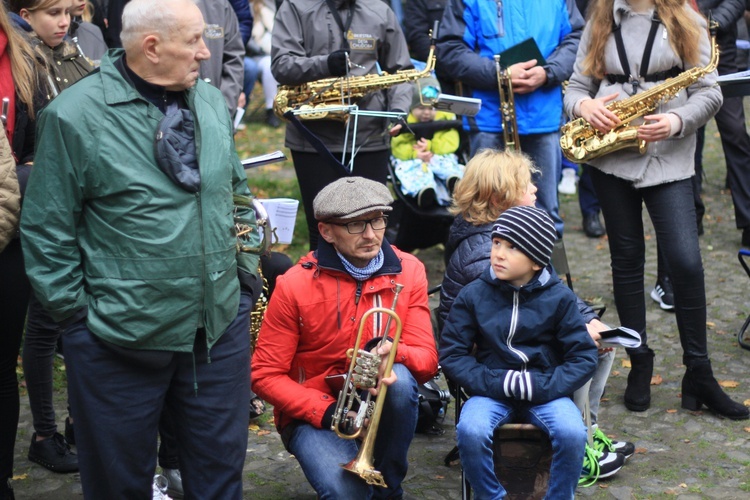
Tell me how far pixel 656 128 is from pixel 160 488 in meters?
2.86

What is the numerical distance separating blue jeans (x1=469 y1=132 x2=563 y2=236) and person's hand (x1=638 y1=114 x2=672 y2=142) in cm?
146

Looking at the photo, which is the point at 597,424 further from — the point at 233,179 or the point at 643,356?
the point at 233,179

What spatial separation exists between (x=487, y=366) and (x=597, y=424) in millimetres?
1319

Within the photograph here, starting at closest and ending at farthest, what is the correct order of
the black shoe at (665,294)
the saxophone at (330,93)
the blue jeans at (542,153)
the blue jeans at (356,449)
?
1. the blue jeans at (356,449)
2. the saxophone at (330,93)
3. the blue jeans at (542,153)
4. the black shoe at (665,294)

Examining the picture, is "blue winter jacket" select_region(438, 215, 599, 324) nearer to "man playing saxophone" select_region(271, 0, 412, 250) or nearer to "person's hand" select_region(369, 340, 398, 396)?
"person's hand" select_region(369, 340, 398, 396)

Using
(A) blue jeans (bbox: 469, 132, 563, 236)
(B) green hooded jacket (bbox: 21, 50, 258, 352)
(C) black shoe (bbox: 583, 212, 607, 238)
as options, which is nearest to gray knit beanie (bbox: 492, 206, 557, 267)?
(B) green hooded jacket (bbox: 21, 50, 258, 352)

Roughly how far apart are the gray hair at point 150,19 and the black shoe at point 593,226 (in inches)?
229

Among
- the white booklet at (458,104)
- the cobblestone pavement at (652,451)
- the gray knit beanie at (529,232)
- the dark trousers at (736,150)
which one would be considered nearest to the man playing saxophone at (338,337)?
the gray knit beanie at (529,232)

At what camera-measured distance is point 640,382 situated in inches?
212

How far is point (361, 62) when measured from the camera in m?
5.94

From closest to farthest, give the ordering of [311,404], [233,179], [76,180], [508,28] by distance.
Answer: [76,180] → [233,179] → [311,404] → [508,28]

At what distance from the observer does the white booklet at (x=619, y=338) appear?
4230 millimetres

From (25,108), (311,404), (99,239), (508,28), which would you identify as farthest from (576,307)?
(508,28)

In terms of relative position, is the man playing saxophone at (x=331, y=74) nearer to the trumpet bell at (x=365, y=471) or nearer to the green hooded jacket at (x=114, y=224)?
the trumpet bell at (x=365, y=471)
